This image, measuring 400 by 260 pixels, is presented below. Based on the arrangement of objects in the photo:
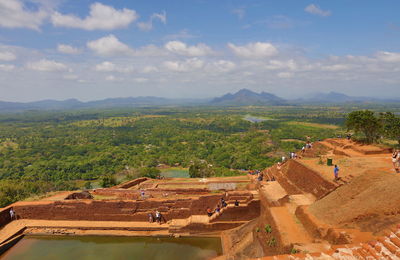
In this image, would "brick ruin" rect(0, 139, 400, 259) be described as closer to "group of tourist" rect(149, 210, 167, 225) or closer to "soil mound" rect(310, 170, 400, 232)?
"soil mound" rect(310, 170, 400, 232)

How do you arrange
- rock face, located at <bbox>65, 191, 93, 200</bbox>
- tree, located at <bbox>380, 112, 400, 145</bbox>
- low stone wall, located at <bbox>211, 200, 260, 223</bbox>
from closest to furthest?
low stone wall, located at <bbox>211, 200, 260, 223</bbox>
rock face, located at <bbox>65, 191, 93, 200</bbox>
tree, located at <bbox>380, 112, 400, 145</bbox>

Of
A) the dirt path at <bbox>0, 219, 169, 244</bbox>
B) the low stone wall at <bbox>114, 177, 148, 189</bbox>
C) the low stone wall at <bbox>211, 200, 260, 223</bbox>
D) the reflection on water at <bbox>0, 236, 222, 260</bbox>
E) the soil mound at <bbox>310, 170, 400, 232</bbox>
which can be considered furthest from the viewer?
the low stone wall at <bbox>114, 177, 148, 189</bbox>

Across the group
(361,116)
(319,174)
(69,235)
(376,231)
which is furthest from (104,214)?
(361,116)

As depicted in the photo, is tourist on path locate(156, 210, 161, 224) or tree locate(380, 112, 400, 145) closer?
tourist on path locate(156, 210, 161, 224)

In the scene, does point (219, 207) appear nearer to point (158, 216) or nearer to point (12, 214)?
point (158, 216)

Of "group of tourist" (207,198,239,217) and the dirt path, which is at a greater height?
"group of tourist" (207,198,239,217)

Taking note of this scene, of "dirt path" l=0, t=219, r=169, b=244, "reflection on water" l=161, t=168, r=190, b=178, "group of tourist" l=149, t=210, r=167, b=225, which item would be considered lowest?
"reflection on water" l=161, t=168, r=190, b=178

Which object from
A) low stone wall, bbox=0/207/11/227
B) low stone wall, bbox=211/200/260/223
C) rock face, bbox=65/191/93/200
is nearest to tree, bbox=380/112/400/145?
low stone wall, bbox=211/200/260/223
